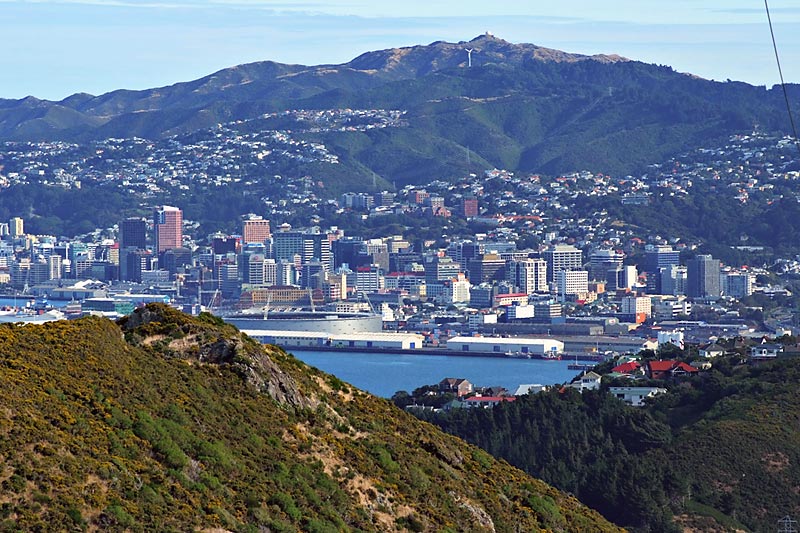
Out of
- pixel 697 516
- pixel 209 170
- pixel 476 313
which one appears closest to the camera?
pixel 697 516

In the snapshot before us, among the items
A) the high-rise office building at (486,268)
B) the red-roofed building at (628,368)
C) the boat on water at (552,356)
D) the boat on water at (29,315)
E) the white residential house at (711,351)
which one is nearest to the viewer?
the red-roofed building at (628,368)

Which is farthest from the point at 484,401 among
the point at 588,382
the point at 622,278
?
the point at 622,278

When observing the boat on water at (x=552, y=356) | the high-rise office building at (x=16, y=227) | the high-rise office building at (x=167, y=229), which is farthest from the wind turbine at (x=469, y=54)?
the boat on water at (x=552, y=356)

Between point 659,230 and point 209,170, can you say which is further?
point 209,170

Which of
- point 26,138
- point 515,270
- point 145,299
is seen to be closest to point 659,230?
point 515,270

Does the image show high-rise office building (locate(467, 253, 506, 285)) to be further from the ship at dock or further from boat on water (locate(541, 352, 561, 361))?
boat on water (locate(541, 352, 561, 361))

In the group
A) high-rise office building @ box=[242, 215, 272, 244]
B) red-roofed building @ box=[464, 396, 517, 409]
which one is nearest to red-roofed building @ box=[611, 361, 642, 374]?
red-roofed building @ box=[464, 396, 517, 409]

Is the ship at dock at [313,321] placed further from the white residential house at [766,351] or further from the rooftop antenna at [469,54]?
the rooftop antenna at [469,54]

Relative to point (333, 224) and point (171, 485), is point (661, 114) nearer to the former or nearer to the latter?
point (333, 224)
